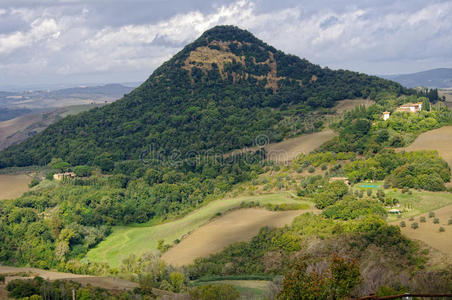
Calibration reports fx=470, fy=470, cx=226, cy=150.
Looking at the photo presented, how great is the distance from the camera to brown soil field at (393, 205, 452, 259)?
1167 inches

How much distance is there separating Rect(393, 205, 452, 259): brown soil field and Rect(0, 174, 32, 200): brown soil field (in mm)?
45756

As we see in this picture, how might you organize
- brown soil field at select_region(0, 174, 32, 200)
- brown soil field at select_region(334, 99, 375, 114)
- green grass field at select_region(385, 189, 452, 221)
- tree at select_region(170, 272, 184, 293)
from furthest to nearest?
brown soil field at select_region(334, 99, 375, 114)
brown soil field at select_region(0, 174, 32, 200)
green grass field at select_region(385, 189, 452, 221)
tree at select_region(170, 272, 184, 293)

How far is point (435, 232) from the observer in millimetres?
32188

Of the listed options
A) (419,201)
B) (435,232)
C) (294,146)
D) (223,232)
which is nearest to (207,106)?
(294,146)

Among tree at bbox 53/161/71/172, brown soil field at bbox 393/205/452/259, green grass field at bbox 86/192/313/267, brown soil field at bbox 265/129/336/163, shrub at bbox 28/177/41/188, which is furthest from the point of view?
tree at bbox 53/161/71/172

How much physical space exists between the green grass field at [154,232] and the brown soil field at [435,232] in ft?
35.8

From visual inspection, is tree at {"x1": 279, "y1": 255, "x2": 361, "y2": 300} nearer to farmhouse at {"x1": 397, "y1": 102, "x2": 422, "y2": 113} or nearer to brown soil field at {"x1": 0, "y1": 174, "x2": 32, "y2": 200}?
brown soil field at {"x1": 0, "y1": 174, "x2": 32, "y2": 200}

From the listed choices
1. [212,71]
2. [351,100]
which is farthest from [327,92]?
[212,71]

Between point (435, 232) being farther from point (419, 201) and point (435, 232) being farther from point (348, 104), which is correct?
point (348, 104)

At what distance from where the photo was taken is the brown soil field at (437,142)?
4957 centimetres

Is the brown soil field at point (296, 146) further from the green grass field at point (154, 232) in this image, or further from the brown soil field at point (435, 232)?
the brown soil field at point (435, 232)

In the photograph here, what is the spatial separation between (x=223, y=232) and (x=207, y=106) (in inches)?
1744

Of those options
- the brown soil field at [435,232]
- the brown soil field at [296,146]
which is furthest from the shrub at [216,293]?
the brown soil field at [296,146]

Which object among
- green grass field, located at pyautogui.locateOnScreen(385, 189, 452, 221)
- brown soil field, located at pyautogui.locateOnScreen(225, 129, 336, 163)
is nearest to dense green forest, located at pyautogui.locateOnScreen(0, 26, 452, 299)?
green grass field, located at pyautogui.locateOnScreen(385, 189, 452, 221)
